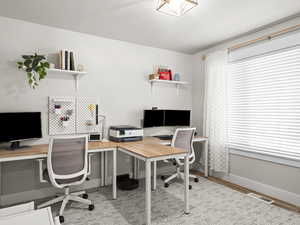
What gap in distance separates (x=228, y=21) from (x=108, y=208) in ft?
9.81

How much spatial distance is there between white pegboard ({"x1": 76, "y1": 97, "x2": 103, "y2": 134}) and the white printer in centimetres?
31

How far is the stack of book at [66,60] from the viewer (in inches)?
111

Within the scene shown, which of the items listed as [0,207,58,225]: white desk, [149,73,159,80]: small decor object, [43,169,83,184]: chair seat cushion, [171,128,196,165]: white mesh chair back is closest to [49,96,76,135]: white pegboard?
[43,169,83,184]: chair seat cushion

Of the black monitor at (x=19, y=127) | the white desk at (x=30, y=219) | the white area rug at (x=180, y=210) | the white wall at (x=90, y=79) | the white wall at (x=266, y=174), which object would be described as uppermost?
the white wall at (x=90, y=79)

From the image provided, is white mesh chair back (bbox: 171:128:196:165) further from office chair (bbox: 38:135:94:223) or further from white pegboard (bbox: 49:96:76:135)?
white pegboard (bbox: 49:96:76:135)

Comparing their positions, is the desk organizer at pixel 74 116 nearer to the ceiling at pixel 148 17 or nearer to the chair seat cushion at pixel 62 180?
the chair seat cushion at pixel 62 180

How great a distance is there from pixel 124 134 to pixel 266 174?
224 centimetres

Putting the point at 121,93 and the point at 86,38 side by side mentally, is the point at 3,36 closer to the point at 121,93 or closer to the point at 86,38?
the point at 86,38

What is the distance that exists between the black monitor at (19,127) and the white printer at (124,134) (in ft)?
3.38

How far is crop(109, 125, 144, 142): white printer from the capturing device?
304 centimetres

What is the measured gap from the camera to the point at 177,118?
3.90 meters

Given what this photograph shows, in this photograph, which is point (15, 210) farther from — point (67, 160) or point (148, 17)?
point (148, 17)

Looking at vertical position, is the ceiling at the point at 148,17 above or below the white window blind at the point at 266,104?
above

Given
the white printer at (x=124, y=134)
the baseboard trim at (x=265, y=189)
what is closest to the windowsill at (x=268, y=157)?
the baseboard trim at (x=265, y=189)
